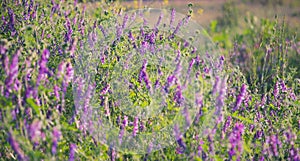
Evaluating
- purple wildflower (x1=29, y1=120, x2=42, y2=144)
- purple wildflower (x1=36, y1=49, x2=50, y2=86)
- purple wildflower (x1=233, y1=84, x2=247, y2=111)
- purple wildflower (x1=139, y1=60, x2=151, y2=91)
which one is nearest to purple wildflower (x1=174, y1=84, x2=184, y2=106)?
purple wildflower (x1=139, y1=60, x2=151, y2=91)

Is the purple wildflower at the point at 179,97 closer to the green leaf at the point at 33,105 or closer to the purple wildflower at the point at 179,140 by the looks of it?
the purple wildflower at the point at 179,140

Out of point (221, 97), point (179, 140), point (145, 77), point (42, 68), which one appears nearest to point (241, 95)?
point (221, 97)

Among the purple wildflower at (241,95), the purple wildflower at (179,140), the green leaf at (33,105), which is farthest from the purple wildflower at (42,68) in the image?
the purple wildflower at (241,95)

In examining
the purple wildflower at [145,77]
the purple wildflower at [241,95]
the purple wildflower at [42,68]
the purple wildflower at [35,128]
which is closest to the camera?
the purple wildflower at [35,128]

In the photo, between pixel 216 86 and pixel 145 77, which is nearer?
pixel 216 86

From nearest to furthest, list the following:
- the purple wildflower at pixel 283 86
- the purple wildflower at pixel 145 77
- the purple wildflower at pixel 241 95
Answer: the purple wildflower at pixel 241 95 < the purple wildflower at pixel 145 77 < the purple wildflower at pixel 283 86

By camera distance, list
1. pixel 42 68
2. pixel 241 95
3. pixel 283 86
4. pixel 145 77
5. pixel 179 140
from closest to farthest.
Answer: pixel 42 68 → pixel 179 140 → pixel 241 95 → pixel 145 77 → pixel 283 86

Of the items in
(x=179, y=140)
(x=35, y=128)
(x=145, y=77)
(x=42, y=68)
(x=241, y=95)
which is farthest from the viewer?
(x=145, y=77)

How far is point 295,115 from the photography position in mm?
2705

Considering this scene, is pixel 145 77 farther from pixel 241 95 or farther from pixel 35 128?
pixel 35 128

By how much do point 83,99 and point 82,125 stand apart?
0.41 ft

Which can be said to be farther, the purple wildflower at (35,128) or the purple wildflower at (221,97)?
the purple wildflower at (221,97)

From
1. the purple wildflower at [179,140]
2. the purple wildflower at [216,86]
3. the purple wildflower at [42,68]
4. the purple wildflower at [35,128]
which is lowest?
the purple wildflower at [179,140]

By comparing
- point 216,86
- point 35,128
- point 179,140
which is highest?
point 216,86
